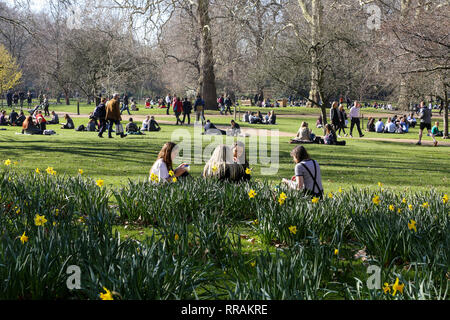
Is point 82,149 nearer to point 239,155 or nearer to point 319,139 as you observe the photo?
point 239,155

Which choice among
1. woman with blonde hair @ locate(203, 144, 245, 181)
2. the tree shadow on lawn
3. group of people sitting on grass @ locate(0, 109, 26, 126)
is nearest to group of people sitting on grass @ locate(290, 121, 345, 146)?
the tree shadow on lawn

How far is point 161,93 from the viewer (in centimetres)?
7225

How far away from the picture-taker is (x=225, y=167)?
22.0ft

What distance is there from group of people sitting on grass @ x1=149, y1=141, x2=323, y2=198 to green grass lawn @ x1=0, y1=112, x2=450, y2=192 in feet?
5.68

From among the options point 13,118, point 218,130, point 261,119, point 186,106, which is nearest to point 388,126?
point 261,119

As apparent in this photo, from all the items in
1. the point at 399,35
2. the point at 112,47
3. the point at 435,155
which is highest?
the point at 112,47

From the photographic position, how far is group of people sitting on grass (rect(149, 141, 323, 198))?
6211 millimetres

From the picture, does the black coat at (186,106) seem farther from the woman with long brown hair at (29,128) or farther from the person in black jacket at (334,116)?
the person in black jacket at (334,116)

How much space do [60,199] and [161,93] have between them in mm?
67711

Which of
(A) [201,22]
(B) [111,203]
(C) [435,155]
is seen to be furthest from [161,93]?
(B) [111,203]

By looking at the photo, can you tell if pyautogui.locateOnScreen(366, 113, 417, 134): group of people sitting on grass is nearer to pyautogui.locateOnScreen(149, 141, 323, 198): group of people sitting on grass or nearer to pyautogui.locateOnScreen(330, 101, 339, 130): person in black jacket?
pyautogui.locateOnScreen(330, 101, 339, 130): person in black jacket

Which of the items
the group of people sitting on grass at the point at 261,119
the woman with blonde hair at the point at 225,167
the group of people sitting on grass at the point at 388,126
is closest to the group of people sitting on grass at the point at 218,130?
the group of people sitting on grass at the point at 261,119

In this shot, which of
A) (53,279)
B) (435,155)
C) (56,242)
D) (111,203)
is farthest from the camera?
(435,155)
